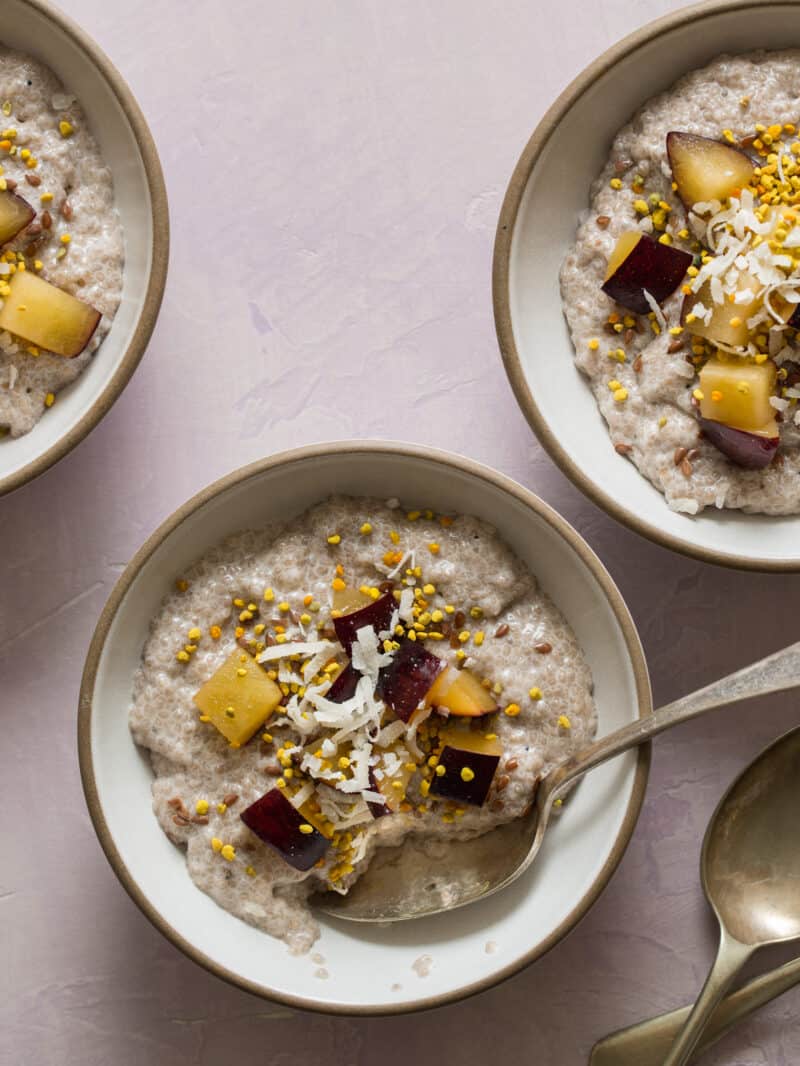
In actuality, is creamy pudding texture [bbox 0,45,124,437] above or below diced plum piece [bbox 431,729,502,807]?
above

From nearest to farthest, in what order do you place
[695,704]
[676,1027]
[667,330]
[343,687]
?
[695,704] → [343,687] → [667,330] → [676,1027]

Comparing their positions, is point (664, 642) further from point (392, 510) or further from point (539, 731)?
point (392, 510)

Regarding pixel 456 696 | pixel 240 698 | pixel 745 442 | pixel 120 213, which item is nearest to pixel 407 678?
pixel 456 696

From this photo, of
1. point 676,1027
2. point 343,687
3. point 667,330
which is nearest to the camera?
point 343,687

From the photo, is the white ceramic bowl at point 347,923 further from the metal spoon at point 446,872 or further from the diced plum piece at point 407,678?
the diced plum piece at point 407,678

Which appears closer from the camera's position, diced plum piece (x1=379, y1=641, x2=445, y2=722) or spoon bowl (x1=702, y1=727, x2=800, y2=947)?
diced plum piece (x1=379, y1=641, x2=445, y2=722)

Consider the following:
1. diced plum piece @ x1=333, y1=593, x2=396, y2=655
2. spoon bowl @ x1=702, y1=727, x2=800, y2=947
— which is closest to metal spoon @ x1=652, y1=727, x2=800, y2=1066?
spoon bowl @ x1=702, y1=727, x2=800, y2=947

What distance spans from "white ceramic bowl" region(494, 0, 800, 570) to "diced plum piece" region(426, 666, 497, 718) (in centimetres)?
43

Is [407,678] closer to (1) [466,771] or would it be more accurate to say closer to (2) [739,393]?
(1) [466,771]

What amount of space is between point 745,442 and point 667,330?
0.90 ft

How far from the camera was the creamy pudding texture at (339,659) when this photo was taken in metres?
2.14

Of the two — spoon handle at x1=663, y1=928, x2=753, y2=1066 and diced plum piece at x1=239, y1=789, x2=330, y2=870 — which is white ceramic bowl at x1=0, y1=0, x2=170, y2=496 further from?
spoon handle at x1=663, y1=928, x2=753, y2=1066

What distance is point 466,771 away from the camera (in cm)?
205

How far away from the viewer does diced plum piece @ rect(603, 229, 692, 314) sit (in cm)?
212
